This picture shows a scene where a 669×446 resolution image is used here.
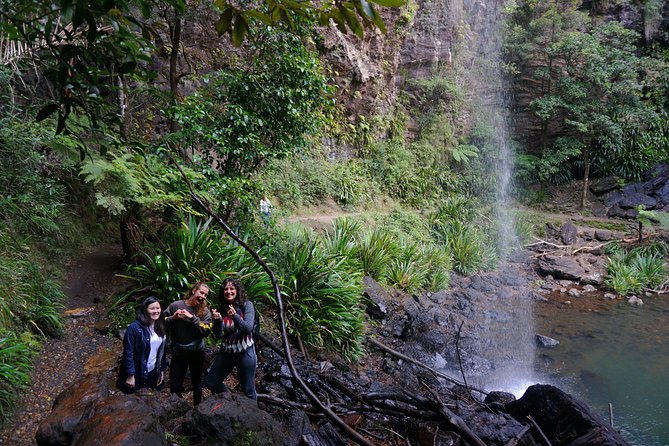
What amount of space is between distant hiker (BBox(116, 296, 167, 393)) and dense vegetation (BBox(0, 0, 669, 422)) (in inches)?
39.9

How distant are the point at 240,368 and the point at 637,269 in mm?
12891

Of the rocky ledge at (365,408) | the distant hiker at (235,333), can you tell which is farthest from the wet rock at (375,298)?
the distant hiker at (235,333)

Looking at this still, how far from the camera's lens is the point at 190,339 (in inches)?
142

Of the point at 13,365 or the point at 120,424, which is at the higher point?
the point at 120,424

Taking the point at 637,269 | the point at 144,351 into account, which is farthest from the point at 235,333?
the point at 637,269

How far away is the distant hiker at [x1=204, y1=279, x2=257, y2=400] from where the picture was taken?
3.43 metres

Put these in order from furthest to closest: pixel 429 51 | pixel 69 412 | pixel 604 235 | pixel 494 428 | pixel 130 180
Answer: pixel 429 51 < pixel 604 235 < pixel 130 180 < pixel 494 428 < pixel 69 412

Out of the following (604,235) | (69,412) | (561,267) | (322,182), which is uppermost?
(322,182)

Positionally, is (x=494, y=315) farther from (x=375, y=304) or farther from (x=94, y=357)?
(x=94, y=357)

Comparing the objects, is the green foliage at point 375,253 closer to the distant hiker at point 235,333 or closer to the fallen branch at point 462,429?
the distant hiker at point 235,333

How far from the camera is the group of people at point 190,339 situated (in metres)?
3.46

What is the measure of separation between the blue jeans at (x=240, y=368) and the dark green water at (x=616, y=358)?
5.20 m

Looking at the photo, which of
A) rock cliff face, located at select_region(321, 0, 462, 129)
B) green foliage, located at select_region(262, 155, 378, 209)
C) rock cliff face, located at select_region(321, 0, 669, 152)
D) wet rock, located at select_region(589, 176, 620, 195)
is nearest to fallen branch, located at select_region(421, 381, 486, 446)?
green foliage, located at select_region(262, 155, 378, 209)

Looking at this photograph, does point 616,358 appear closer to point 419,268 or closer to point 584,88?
point 419,268
